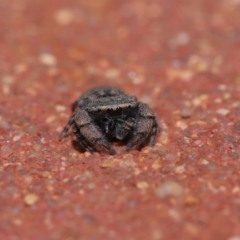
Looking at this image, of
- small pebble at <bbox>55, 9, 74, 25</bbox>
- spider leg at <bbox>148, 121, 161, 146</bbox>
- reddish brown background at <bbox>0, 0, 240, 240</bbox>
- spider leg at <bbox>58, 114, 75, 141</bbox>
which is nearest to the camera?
reddish brown background at <bbox>0, 0, 240, 240</bbox>

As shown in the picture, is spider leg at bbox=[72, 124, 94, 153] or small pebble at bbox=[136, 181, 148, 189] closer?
small pebble at bbox=[136, 181, 148, 189]

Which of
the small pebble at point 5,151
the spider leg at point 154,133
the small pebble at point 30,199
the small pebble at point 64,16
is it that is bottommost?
the small pebble at point 30,199

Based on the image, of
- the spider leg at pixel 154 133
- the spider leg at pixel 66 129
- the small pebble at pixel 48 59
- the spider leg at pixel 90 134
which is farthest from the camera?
the small pebble at pixel 48 59

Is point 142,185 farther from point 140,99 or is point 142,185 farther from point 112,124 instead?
point 140,99

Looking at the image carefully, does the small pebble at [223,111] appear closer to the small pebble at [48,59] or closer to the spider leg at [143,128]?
the spider leg at [143,128]

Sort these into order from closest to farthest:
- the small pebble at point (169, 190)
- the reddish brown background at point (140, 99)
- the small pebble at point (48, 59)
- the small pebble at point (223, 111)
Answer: the reddish brown background at point (140, 99) → the small pebble at point (169, 190) → the small pebble at point (223, 111) → the small pebble at point (48, 59)

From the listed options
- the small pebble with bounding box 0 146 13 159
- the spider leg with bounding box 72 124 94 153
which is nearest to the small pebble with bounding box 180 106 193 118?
the spider leg with bounding box 72 124 94 153

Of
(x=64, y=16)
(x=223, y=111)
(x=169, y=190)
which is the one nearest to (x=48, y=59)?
(x=64, y=16)

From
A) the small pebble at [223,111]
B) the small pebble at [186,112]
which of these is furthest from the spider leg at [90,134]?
the small pebble at [223,111]

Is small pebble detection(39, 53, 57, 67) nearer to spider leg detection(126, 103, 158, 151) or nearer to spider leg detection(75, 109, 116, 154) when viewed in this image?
spider leg detection(75, 109, 116, 154)
